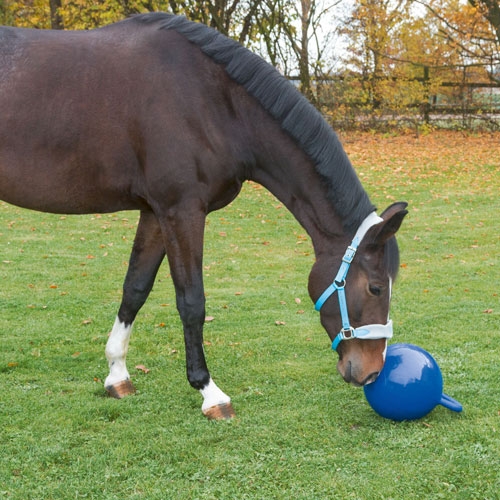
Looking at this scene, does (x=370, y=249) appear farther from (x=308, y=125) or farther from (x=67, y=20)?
(x=67, y=20)

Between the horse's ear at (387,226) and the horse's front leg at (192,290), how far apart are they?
101 cm

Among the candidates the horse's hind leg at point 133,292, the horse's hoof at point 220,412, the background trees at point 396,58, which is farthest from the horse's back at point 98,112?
the background trees at point 396,58

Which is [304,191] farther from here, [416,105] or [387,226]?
[416,105]

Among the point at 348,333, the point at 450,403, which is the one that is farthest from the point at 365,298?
the point at 450,403

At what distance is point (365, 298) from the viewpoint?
143 inches

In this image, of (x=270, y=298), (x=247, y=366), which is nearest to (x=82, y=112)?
(x=247, y=366)

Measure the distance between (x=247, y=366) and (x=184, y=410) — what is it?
911 millimetres

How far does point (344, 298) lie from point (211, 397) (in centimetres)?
105

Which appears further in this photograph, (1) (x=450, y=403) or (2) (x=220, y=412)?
(2) (x=220, y=412)

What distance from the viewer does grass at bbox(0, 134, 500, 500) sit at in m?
3.20

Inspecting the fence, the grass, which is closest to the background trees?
the fence

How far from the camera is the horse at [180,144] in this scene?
3754 millimetres

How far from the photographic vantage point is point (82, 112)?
153 inches

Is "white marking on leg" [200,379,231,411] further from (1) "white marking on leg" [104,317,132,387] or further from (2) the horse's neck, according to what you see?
(2) the horse's neck
